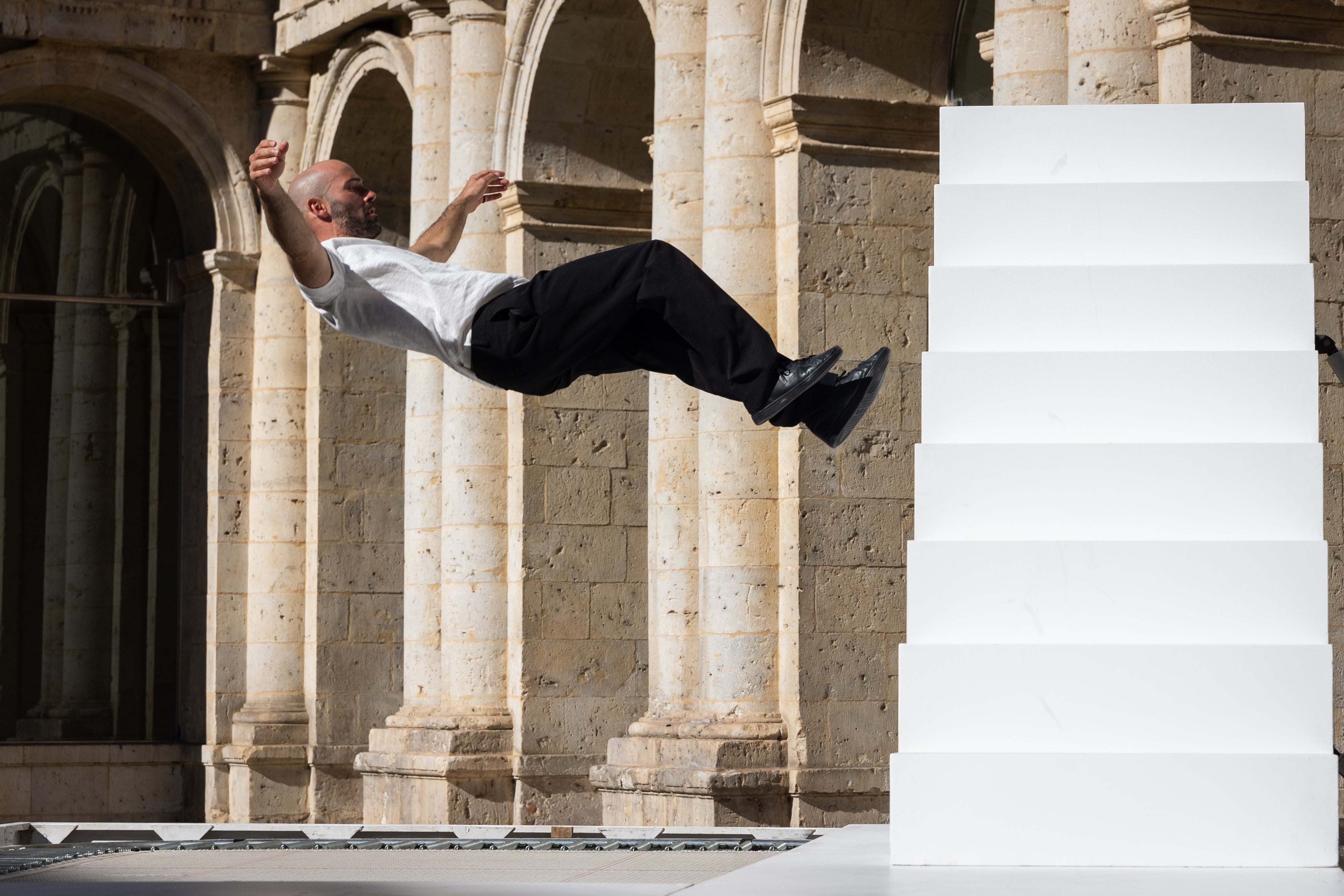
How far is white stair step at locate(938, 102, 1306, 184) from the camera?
5.81 m

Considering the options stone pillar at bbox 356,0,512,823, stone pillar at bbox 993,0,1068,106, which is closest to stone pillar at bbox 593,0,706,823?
stone pillar at bbox 356,0,512,823

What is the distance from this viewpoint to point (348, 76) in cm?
1712

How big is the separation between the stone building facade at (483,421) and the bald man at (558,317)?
4.52 meters

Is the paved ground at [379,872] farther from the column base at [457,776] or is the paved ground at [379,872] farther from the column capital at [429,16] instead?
the column capital at [429,16]

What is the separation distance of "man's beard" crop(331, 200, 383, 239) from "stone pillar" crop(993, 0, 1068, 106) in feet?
15.6

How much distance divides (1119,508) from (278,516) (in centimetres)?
1302

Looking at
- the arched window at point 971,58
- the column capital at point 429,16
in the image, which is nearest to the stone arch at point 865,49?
the arched window at point 971,58

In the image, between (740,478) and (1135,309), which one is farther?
(740,478)

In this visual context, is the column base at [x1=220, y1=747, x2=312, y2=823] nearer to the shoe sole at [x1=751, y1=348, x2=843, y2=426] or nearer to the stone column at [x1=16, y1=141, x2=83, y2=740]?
the stone column at [x1=16, y1=141, x2=83, y2=740]

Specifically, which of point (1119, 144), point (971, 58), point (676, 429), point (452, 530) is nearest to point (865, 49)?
point (971, 58)


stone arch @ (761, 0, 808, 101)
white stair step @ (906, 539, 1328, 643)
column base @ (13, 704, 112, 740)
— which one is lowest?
column base @ (13, 704, 112, 740)

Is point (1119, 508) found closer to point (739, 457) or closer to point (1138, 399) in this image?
point (1138, 399)

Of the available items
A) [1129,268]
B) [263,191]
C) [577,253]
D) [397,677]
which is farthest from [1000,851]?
[397,677]

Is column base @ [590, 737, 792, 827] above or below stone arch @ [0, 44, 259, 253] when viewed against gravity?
below
